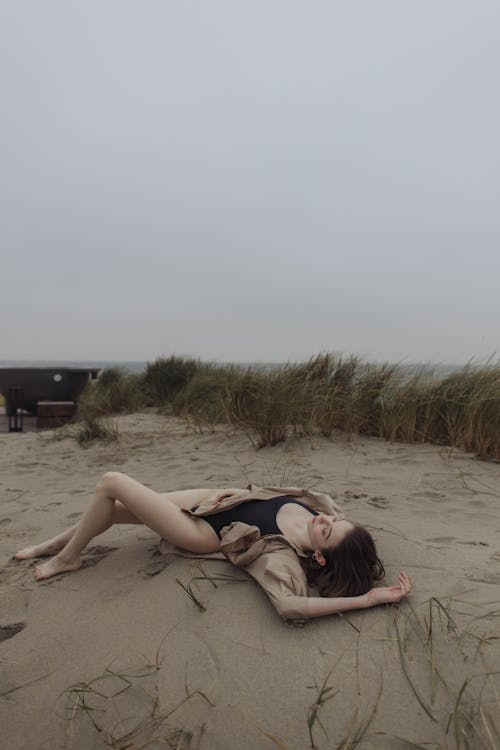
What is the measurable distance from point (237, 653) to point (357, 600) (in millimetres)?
499

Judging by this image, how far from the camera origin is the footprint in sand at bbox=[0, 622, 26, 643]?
7.25 ft

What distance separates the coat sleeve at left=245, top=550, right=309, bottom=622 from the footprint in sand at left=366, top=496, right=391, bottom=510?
1.47 m

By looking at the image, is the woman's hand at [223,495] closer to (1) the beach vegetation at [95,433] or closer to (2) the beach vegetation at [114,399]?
(1) the beach vegetation at [95,433]

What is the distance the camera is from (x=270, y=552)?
230 centimetres

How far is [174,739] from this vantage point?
5.07ft

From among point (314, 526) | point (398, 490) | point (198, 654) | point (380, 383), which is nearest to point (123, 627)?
point (198, 654)

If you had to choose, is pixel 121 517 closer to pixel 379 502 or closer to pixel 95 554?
pixel 95 554

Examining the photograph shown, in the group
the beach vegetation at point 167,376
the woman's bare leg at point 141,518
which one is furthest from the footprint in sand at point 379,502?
the beach vegetation at point 167,376

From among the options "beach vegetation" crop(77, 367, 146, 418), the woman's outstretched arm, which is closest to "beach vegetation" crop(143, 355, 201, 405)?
"beach vegetation" crop(77, 367, 146, 418)

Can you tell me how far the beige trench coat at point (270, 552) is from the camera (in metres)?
1.99

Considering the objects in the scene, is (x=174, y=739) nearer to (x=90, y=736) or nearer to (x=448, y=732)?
(x=90, y=736)

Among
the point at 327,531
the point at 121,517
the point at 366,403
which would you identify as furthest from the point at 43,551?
the point at 366,403

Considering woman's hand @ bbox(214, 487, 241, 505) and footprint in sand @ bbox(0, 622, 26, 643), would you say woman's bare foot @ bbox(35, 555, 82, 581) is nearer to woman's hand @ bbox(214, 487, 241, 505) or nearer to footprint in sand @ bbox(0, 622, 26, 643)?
footprint in sand @ bbox(0, 622, 26, 643)

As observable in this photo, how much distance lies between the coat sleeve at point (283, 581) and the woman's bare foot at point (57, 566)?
973mm
